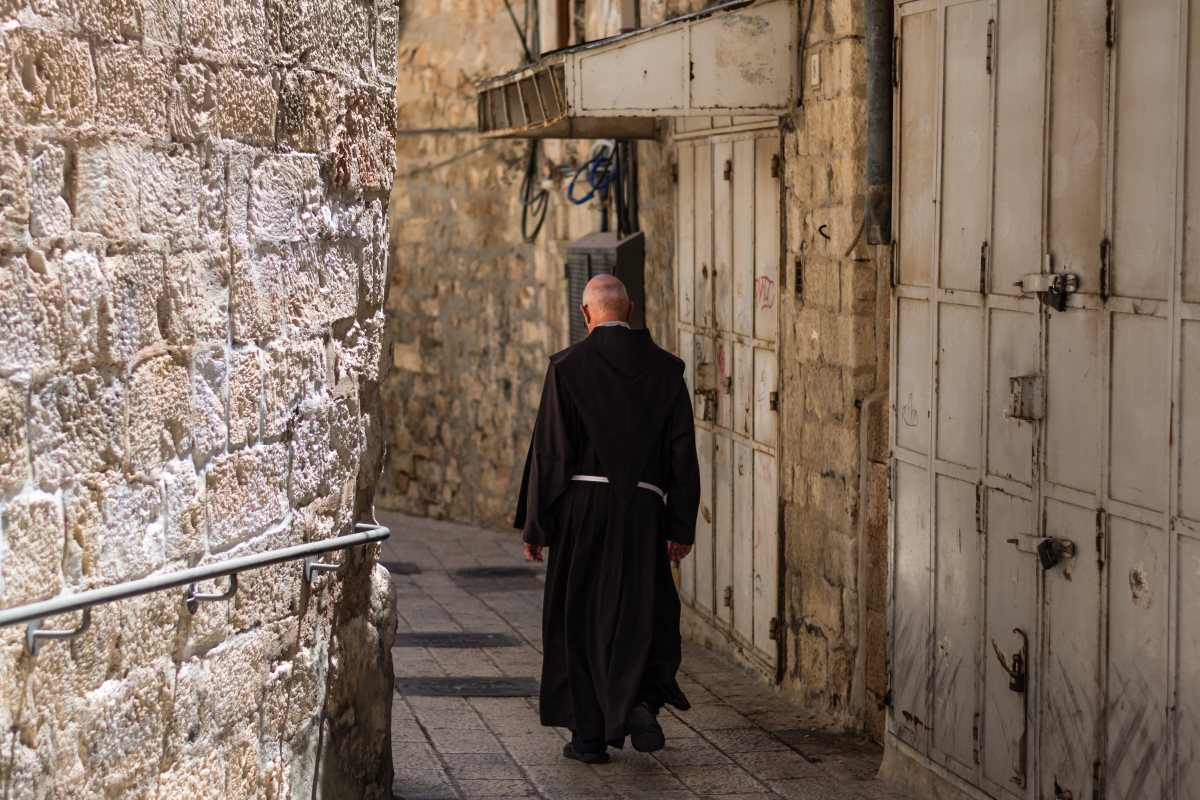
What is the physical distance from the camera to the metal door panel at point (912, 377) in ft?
18.5

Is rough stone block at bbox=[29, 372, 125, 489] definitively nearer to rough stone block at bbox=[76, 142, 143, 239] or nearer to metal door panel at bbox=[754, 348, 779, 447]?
rough stone block at bbox=[76, 142, 143, 239]

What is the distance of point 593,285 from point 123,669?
10.6ft

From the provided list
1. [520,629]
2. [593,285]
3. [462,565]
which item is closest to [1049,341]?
[593,285]

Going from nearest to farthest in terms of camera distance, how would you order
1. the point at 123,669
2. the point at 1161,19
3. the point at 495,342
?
the point at 123,669 < the point at 1161,19 < the point at 495,342

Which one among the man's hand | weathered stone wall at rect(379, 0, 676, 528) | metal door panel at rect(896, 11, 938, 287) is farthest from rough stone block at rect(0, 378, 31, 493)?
weathered stone wall at rect(379, 0, 676, 528)

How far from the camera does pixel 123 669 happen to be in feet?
Result: 11.6

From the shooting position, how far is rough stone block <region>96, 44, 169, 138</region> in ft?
11.0

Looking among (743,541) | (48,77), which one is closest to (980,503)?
(743,541)

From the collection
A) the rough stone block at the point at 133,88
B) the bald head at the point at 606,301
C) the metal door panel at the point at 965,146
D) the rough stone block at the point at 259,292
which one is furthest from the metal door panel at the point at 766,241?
the rough stone block at the point at 133,88

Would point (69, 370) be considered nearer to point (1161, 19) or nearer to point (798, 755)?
point (1161, 19)

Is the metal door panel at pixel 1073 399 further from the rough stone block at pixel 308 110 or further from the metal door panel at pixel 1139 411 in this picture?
the rough stone block at pixel 308 110

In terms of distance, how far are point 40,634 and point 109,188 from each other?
0.88 m

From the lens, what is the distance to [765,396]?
7543mm

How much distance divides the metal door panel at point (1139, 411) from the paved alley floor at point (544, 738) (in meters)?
1.77
